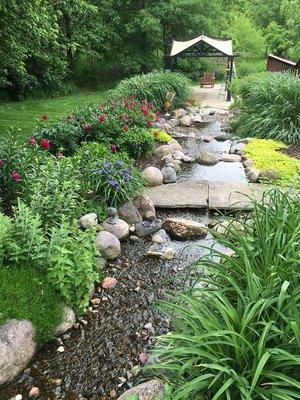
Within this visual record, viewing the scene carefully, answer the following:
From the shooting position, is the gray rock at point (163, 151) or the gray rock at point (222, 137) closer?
the gray rock at point (163, 151)

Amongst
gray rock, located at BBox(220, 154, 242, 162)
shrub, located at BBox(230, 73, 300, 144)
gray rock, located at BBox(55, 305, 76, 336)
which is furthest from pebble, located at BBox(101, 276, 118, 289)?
shrub, located at BBox(230, 73, 300, 144)

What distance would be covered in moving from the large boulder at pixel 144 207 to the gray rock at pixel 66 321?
6.58 ft

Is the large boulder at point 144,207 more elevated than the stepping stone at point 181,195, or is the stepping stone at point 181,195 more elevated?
the large boulder at point 144,207

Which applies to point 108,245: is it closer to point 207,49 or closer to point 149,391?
point 149,391

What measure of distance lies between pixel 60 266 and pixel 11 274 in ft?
1.33

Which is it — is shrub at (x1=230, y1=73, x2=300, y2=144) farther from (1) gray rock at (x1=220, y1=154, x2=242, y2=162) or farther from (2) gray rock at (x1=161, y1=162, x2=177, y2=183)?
(2) gray rock at (x1=161, y1=162, x2=177, y2=183)

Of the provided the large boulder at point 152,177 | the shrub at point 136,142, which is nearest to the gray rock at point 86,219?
the large boulder at point 152,177

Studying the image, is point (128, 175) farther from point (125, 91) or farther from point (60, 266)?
point (125, 91)

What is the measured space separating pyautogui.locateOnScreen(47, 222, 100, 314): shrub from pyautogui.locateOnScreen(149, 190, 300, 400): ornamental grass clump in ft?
3.21

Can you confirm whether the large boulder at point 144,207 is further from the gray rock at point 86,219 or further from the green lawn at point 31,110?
the green lawn at point 31,110

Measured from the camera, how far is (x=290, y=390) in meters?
1.74

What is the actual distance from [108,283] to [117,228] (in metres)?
0.89

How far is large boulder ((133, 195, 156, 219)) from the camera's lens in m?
4.88

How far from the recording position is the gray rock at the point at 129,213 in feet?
15.3
